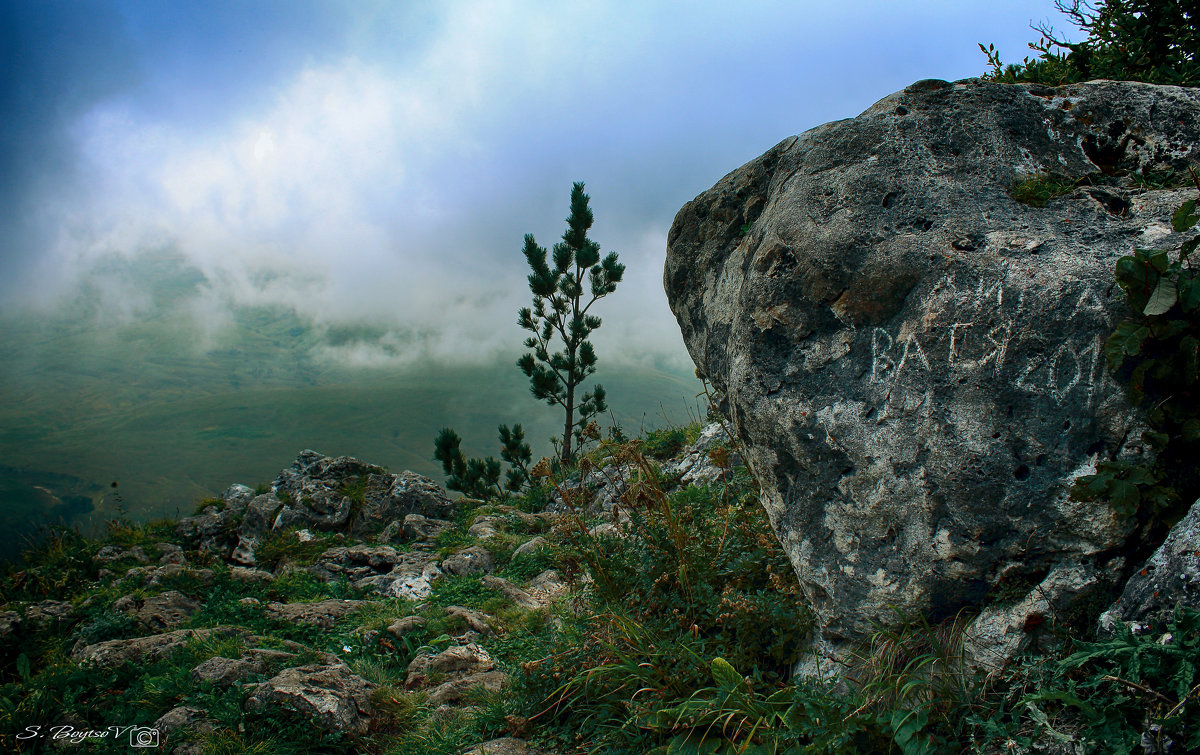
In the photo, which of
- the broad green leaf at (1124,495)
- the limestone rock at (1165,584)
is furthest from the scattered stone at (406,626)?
the broad green leaf at (1124,495)

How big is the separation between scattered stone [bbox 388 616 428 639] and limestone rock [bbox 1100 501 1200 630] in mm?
5056

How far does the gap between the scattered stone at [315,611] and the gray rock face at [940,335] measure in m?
4.71

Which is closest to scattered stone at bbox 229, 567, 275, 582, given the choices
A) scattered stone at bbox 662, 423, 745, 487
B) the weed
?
scattered stone at bbox 662, 423, 745, 487

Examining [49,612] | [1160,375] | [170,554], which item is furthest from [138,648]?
[1160,375]

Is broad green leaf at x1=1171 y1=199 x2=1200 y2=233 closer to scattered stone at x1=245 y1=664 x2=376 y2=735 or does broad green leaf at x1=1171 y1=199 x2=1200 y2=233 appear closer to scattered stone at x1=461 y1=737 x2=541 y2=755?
scattered stone at x1=461 y1=737 x2=541 y2=755

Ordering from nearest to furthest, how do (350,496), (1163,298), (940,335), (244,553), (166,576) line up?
(1163,298), (940,335), (166,576), (244,553), (350,496)

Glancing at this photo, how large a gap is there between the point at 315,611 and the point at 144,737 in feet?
8.91

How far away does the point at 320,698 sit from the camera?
12.2 feet

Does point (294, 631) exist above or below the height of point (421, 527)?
above

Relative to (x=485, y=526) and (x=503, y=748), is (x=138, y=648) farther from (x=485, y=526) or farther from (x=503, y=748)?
(x=485, y=526)

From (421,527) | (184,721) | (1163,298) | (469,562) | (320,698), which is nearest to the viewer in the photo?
(1163,298)

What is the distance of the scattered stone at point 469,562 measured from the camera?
8016mm

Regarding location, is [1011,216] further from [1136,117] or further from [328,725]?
[328,725]

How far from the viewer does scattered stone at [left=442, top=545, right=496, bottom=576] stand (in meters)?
8.02
